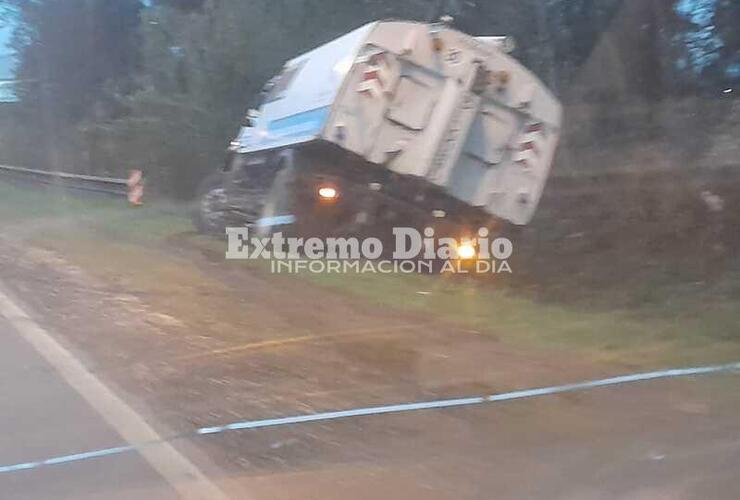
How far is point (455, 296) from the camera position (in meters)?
12.3

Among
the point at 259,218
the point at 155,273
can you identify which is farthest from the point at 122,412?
the point at 259,218

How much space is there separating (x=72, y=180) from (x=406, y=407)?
2553 cm

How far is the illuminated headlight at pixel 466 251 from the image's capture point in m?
14.3

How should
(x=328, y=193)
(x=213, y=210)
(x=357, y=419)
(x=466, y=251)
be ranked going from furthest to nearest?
(x=213, y=210) < (x=328, y=193) < (x=466, y=251) < (x=357, y=419)

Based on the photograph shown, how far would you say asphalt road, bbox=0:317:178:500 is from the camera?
6.19 metres

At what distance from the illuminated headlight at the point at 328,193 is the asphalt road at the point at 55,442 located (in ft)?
19.9

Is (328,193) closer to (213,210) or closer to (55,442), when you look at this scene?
(213,210)

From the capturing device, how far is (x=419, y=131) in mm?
13633

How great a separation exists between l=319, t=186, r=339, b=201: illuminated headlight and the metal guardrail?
40.8ft

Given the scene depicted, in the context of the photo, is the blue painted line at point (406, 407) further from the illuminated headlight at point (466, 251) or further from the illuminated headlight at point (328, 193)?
the illuminated headlight at point (328, 193)

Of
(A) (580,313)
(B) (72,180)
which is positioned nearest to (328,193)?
(A) (580,313)

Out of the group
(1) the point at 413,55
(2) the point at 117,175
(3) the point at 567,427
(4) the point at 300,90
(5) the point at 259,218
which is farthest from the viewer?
(2) the point at 117,175

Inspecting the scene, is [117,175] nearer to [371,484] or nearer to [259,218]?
[259,218]

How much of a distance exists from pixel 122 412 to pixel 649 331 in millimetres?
4460
